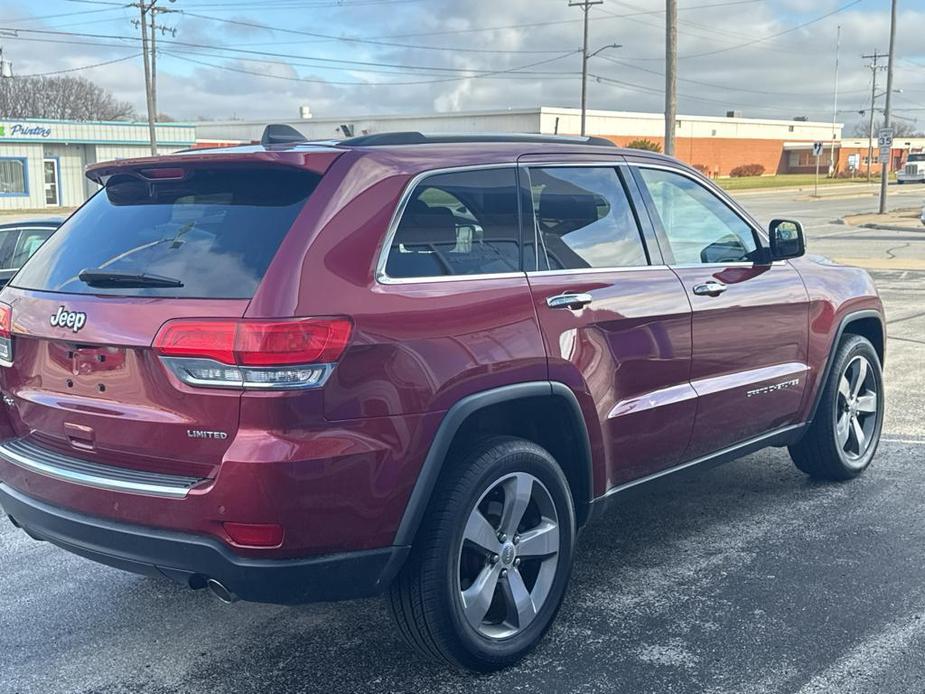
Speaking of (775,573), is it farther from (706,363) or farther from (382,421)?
(382,421)

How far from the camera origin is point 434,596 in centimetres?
328

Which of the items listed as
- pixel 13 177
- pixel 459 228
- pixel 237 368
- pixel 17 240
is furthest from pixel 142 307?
pixel 13 177

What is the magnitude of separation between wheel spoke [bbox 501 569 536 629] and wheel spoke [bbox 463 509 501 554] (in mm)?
155

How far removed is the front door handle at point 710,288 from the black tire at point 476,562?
1.19 metres

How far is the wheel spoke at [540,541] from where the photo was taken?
363 cm

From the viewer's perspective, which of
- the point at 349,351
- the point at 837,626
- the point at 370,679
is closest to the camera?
the point at 349,351

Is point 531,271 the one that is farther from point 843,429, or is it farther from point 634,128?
point 634,128

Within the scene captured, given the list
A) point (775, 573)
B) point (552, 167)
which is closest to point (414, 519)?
point (552, 167)

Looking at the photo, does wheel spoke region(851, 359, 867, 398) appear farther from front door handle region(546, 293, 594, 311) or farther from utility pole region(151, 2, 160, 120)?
utility pole region(151, 2, 160, 120)

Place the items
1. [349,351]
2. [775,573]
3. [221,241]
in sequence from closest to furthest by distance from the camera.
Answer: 1. [349,351]
2. [221,241]
3. [775,573]

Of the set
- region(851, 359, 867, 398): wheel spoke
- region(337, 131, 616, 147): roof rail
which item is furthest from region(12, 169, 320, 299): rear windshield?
region(851, 359, 867, 398): wheel spoke

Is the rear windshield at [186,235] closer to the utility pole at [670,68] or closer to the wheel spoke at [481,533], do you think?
the wheel spoke at [481,533]

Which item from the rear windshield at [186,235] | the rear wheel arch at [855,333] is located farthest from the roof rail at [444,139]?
the rear wheel arch at [855,333]

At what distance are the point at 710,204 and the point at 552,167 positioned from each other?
3.95 ft
